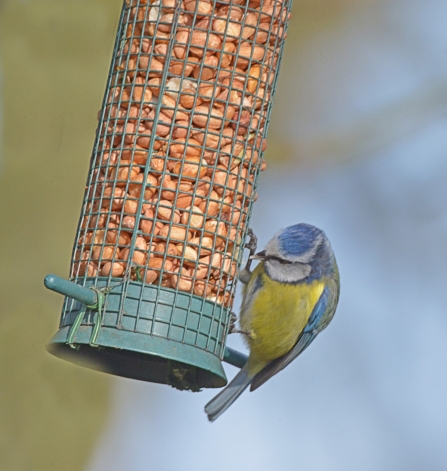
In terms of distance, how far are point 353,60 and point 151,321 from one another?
14.6 ft

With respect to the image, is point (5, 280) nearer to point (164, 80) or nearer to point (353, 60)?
point (164, 80)

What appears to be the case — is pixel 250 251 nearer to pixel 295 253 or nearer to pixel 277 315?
pixel 295 253

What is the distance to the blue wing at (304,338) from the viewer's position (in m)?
4.48

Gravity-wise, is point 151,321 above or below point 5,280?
above

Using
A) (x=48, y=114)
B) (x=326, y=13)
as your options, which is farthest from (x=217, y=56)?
(x=326, y=13)

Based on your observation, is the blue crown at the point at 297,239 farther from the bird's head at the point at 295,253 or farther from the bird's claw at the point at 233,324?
the bird's claw at the point at 233,324

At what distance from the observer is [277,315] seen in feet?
14.3

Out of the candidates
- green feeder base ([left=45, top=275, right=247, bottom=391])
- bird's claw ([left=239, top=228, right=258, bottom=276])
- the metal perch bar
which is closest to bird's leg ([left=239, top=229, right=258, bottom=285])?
bird's claw ([left=239, top=228, right=258, bottom=276])

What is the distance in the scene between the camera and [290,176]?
645 centimetres

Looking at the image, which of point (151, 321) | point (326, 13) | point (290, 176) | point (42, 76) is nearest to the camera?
point (151, 321)

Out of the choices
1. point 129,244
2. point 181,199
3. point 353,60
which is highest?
point 353,60

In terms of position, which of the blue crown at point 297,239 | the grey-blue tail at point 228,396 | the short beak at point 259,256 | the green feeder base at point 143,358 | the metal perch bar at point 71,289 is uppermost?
the blue crown at point 297,239

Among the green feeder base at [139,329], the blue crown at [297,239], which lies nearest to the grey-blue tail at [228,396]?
the blue crown at [297,239]

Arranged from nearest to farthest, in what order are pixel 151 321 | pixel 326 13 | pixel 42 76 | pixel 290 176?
pixel 151 321 → pixel 42 76 → pixel 290 176 → pixel 326 13
